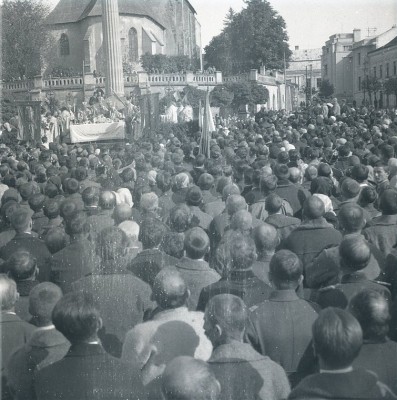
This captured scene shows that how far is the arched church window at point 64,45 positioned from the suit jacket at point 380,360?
62.9m

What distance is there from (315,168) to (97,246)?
4676mm

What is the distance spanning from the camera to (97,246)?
18.2 ft

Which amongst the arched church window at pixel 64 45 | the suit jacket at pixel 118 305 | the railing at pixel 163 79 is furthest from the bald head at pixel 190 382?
the arched church window at pixel 64 45

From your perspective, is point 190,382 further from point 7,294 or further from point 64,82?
Result: point 64,82

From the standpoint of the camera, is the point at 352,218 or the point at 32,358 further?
the point at 352,218

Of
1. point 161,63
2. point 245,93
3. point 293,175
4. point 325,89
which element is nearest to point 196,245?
point 293,175

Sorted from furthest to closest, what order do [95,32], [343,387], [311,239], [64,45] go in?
1. [64,45]
2. [95,32]
3. [311,239]
4. [343,387]

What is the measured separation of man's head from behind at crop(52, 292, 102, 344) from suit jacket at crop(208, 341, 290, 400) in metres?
0.69

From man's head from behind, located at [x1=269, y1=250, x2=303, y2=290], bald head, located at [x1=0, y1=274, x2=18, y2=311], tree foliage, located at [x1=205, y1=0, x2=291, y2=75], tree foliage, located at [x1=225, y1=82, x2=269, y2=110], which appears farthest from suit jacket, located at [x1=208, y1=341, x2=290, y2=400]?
tree foliage, located at [x1=205, y1=0, x2=291, y2=75]

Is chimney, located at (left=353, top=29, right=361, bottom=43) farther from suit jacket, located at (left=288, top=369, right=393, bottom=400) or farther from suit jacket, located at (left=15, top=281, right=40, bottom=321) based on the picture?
suit jacket, located at (left=288, top=369, right=393, bottom=400)

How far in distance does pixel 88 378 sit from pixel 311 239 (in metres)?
3.06

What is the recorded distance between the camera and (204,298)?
16.1 ft

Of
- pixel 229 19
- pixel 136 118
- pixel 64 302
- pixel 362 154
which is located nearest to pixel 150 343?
pixel 64 302

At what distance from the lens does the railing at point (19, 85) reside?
49.8 meters
